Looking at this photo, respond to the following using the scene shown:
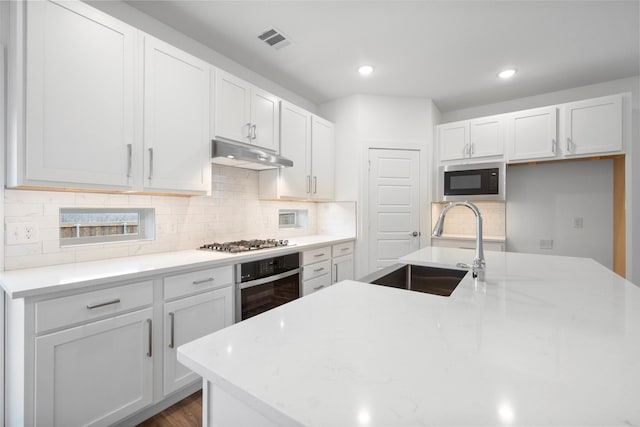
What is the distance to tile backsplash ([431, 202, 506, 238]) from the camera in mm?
3832

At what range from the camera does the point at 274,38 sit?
8.32 feet

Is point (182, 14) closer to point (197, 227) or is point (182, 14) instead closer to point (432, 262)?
point (197, 227)

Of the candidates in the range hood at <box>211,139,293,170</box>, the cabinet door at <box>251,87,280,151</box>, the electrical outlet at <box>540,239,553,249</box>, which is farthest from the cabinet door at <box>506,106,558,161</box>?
the range hood at <box>211,139,293,170</box>

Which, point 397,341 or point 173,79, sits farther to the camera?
point 173,79

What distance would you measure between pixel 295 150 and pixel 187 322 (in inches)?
78.1

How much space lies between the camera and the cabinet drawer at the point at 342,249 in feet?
10.9

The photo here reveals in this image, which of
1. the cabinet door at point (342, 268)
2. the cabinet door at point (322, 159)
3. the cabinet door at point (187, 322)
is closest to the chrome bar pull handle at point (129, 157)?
the cabinet door at point (187, 322)

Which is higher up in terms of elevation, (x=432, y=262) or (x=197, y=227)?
(x=197, y=227)

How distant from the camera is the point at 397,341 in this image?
74 centimetres

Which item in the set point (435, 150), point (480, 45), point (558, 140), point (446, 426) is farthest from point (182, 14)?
point (558, 140)

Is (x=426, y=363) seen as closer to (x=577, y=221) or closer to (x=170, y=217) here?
(x=170, y=217)

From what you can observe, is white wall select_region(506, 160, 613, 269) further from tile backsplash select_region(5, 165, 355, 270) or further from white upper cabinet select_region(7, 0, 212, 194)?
white upper cabinet select_region(7, 0, 212, 194)

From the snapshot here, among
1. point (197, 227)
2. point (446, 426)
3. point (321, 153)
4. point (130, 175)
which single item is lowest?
point (446, 426)

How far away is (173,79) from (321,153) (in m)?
1.89
